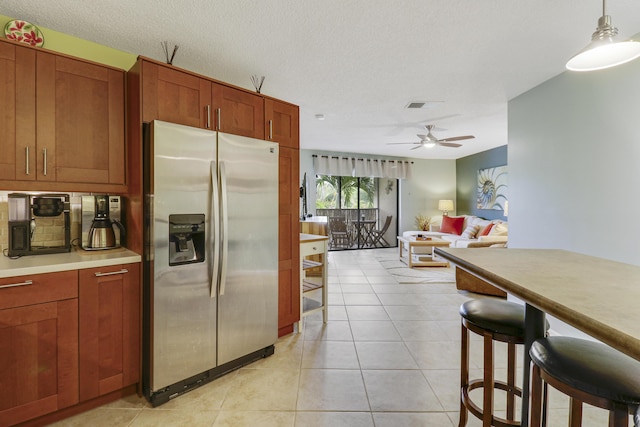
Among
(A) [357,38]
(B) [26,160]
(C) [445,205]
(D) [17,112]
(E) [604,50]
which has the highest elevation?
(A) [357,38]

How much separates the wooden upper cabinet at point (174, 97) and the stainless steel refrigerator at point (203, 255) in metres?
0.16

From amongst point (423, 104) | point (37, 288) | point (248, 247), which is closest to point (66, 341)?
point (37, 288)

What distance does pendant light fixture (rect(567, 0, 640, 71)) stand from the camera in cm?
123

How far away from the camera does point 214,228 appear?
201 cm

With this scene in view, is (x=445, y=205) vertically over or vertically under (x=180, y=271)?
over

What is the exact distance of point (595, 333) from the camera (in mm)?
636

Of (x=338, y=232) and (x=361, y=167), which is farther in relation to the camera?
(x=338, y=232)

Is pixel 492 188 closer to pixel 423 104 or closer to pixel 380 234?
pixel 380 234

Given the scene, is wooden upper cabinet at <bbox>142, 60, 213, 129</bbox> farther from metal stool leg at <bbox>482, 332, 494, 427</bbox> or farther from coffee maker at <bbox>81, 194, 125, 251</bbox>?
metal stool leg at <bbox>482, 332, 494, 427</bbox>

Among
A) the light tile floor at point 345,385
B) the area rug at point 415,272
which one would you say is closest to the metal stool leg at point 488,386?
the light tile floor at point 345,385

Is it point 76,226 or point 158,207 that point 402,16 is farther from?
point 76,226

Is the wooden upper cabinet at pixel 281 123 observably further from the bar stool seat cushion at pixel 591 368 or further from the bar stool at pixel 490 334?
the bar stool seat cushion at pixel 591 368

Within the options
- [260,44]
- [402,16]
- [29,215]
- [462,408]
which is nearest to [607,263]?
[462,408]

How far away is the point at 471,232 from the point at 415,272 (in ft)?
5.91
